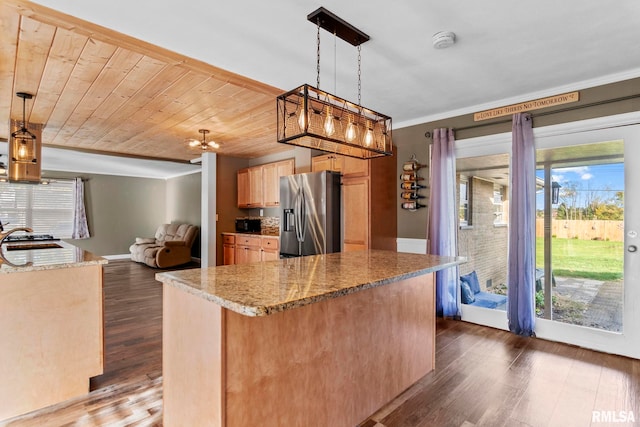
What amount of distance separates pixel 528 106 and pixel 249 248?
432cm

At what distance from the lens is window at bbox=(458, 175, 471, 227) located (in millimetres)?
3842

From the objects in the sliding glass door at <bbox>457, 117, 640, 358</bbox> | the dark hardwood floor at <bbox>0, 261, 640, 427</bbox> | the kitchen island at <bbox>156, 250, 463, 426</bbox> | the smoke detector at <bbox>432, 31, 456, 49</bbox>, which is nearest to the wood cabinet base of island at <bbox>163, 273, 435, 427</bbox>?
the kitchen island at <bbox>156, 250, 463, 426</bbox>

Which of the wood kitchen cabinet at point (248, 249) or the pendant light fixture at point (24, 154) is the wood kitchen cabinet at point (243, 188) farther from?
the pendant light fixture at point (24, 154)

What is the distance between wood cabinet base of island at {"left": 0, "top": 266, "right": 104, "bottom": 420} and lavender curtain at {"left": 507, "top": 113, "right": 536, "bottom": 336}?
3553 millimetres

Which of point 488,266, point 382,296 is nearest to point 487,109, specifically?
point 488,266

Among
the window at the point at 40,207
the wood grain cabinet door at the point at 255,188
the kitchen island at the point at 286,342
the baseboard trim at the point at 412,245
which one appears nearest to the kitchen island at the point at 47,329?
the kitchen island at the point at 286,342

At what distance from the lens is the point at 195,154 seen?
6.20 m

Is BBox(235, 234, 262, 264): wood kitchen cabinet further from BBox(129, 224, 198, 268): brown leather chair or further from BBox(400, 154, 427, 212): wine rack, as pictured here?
BBox(400, 154, 427, 212): wine rack

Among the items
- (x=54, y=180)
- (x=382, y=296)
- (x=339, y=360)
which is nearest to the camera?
(x=339, y=360)

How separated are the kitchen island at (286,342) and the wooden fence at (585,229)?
1794mm

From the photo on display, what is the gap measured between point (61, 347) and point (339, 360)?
5.82 ft

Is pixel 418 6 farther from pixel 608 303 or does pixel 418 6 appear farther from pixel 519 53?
pixel 608 303

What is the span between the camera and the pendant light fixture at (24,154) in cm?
381

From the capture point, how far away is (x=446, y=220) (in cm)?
371
